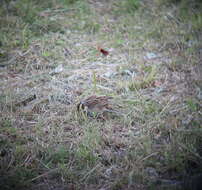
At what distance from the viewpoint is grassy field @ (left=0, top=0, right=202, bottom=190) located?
2105mm

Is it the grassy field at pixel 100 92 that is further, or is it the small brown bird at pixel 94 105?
the small brown bird at pixel 94 105

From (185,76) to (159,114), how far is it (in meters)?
0.69

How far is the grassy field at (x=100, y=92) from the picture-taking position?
2105 millimetres

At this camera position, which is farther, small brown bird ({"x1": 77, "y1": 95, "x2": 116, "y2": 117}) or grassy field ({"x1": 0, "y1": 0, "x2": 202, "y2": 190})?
small brown bird ({"x1": 77, "y1": 95, "x2": 116, "y2": 117})

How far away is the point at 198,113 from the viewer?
2.52 m

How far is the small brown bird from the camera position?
257cm

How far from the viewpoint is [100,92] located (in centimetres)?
287

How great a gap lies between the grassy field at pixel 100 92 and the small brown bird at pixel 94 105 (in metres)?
0.06

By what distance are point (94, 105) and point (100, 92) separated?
0.27 m

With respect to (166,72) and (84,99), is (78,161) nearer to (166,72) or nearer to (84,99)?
(84,99)

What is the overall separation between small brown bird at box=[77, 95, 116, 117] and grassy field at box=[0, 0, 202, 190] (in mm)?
56

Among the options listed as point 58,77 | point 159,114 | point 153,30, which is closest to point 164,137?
point 159,114

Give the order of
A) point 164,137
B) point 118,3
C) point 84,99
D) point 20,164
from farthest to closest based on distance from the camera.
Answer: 1. point 118,3
2. point 84,99
3. point 164,137
4. point 20,164

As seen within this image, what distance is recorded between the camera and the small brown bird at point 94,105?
101 inches
